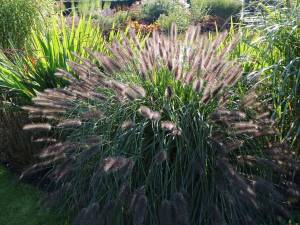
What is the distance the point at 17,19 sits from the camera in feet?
23.5

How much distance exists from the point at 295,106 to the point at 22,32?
14.6ft

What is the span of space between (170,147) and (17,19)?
4312 millimetres

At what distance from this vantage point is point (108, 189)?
11.9ft

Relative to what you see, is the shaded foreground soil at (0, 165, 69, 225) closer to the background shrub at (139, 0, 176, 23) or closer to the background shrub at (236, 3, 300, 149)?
the background shrub at (236, 3, 300, 149)

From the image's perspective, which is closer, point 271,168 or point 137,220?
point 137,220

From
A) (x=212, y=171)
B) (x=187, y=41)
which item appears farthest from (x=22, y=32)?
(x=212, y=171)

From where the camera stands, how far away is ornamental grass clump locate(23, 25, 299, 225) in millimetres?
3449

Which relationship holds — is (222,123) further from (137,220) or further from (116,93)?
(137,220)

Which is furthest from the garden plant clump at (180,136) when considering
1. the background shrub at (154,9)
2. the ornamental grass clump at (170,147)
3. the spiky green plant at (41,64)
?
the background shrub at (154,9)

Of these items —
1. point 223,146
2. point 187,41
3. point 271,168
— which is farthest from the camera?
point 187,41

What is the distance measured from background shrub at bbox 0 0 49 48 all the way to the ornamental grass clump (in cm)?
333

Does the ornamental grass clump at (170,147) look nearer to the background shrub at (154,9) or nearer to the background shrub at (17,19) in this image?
the background shrub at (17,19)

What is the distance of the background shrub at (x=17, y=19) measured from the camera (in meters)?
7.12

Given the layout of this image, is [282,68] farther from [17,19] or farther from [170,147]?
[17,19]
